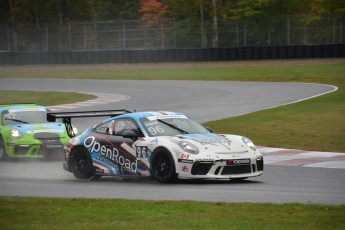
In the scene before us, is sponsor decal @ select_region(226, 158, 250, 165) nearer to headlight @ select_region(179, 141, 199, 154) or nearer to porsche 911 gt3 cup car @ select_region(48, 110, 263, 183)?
porsche 911 gt3 cup car @ select_region(48, 110, 263, 183)

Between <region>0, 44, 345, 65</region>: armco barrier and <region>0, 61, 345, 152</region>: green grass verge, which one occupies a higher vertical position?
<region>0, 44, 345, 65</region>: armco barrier

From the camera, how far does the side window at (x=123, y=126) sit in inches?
530

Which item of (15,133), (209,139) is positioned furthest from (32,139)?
(209,139)

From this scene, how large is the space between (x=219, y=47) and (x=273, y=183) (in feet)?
120

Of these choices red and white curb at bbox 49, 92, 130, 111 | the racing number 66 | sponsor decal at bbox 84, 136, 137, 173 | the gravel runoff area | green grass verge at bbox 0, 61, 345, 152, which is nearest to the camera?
the racing number 66

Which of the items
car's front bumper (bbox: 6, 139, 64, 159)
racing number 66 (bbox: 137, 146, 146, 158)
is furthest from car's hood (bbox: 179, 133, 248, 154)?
car's front bumper (bbox: 6, 139, 64, 159)

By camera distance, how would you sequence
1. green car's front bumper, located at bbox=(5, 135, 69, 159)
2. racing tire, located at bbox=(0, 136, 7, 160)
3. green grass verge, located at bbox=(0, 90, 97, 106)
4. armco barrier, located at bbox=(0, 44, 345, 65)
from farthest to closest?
1. armco barrier, located at bbox=(0, 44, 345, 65)
2. green grass verge, located at bbox=(0, 90, 97, 106)
3. racing tire, located at bbox=(0, 136, 7, 160)
4. green car's front bumper, located at bbox=(5, 135, 69, 159)

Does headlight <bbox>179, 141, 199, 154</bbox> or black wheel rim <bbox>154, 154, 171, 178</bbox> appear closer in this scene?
headlight <bbox>179, 141, 199, 154</bbox>

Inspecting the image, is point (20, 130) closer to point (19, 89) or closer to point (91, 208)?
point (91, 208)

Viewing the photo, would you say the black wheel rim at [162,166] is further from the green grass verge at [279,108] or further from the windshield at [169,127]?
the green grass verge at [279,108]

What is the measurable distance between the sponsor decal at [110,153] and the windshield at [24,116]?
446cm

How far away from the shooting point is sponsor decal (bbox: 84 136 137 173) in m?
13.1

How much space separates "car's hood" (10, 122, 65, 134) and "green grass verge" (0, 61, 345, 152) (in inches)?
172

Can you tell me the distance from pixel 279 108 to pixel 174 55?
2336 centimetres
